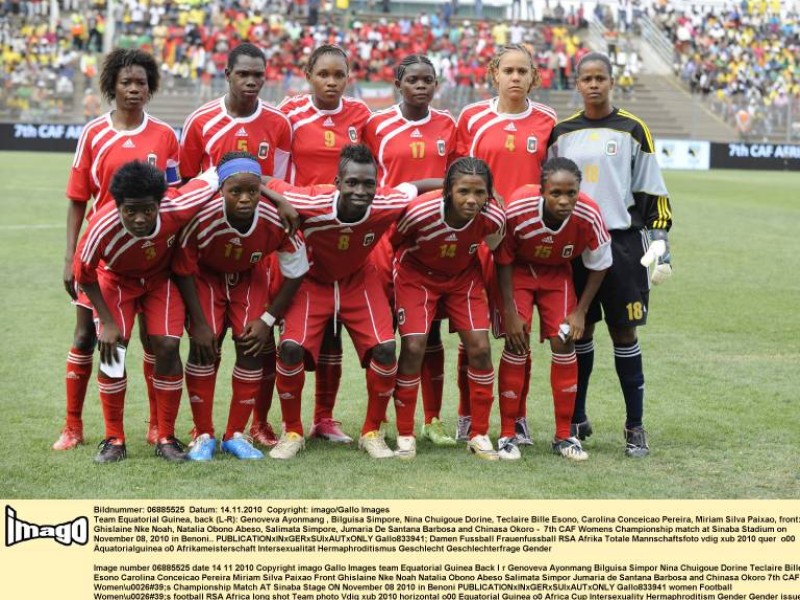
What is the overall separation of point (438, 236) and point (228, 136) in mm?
1336

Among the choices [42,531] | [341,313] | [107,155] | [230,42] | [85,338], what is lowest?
[42,531]

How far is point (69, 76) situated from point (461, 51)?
15.2 meters

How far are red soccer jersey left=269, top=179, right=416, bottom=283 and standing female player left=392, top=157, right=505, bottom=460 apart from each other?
0.11 m

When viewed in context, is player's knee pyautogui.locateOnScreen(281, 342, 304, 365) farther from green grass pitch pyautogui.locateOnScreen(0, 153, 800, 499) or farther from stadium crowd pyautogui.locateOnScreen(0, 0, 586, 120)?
stadium crowd pyautogui.locateOnScreen(0, 0, 586, 120)

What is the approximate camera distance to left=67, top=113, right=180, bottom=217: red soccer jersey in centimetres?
627

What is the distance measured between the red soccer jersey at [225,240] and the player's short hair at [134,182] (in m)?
0.36

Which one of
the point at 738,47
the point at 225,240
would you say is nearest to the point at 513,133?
the point at 225,240

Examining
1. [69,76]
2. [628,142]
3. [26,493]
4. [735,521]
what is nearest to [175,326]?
[26,493]

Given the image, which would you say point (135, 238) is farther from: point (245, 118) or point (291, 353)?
point (245, 118)

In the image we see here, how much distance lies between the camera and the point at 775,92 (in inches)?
1599

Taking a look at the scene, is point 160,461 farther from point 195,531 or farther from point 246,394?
point 195,531

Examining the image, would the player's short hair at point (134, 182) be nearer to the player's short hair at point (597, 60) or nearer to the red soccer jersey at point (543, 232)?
the red soccer jersey at point (543, 232)

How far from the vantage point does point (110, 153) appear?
6.27 m

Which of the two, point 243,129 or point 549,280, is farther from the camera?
point 243,129
